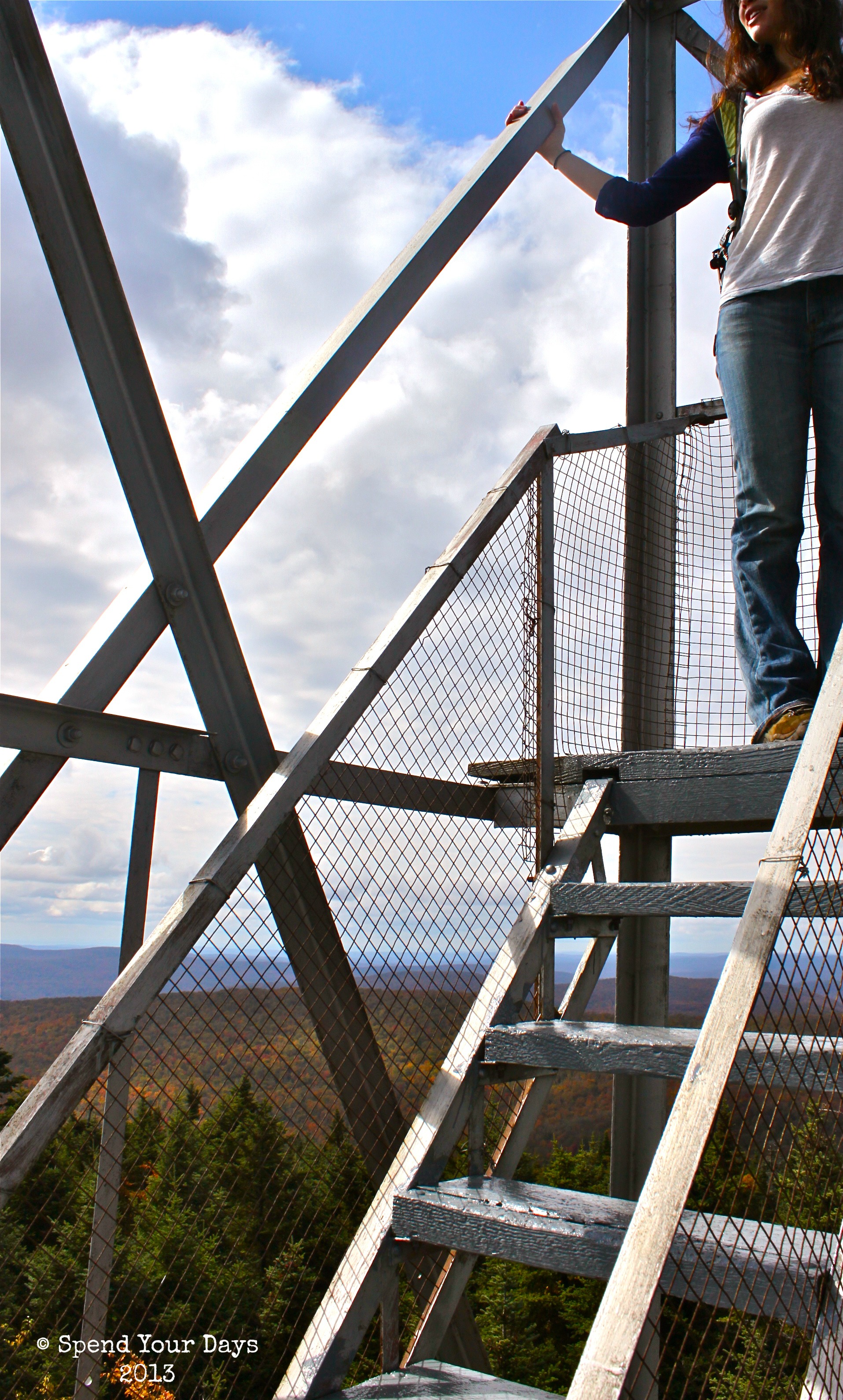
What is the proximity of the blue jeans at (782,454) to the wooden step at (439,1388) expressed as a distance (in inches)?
61.9

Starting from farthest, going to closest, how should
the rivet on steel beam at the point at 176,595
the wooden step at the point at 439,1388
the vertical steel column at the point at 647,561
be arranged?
the vertical steel column at the point at 647,561, the rivet on steel beam at the point at 176,595, the wooden step at the point at 439,1388

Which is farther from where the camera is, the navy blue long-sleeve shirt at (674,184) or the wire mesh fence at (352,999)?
the navy blue long-sleeve shirt at (674,184)

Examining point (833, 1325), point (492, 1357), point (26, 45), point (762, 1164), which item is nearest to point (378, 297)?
point (26, 45)

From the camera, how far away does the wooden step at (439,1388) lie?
5.71 ft

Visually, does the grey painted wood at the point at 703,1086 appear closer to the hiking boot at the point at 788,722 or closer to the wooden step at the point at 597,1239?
the wooden step at the point at 597,1239

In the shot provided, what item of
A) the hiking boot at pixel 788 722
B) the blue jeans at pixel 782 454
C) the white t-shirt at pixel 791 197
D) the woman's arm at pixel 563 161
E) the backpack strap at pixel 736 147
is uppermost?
the woman's arm at pixel 563 161

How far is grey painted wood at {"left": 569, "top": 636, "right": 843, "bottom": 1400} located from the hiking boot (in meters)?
0.75

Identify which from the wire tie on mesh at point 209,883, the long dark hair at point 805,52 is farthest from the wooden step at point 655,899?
the long dark hair at point 805,52

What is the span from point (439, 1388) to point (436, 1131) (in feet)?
1.51

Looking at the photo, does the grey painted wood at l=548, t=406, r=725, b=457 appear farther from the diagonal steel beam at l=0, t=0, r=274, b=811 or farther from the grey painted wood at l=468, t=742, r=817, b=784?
the diagonal steel beam at l=0, t=0, r=274, b=811

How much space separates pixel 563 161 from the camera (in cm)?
331

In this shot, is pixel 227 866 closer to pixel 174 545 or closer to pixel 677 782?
pixel 174 545

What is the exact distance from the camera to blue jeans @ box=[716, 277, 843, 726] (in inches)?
97.5

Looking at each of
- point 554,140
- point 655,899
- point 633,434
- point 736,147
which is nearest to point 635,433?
point 633,434
